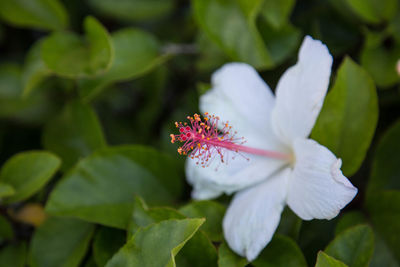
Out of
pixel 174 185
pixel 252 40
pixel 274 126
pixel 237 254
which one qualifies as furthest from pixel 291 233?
pixel 252 40

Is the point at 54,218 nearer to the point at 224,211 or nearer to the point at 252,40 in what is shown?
the point at 224,211

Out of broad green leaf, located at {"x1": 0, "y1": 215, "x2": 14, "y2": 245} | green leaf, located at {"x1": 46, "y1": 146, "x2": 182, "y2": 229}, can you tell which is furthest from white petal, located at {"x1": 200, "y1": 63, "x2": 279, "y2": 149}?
broad green leaf, located at {"x1": 0, "y1": 215, "x2": 14, "y2": 245}

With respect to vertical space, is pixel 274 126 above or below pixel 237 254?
above

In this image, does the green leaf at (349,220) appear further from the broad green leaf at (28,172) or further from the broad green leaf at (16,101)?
the broad green leaf at (16,101)

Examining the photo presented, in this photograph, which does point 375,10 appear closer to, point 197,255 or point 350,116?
point 350,116

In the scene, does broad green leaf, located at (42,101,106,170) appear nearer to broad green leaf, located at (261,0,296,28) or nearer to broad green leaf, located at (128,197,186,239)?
broad green leaf, located at (128,197,186,239)

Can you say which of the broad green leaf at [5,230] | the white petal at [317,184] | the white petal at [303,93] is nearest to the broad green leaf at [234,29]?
the white petal at [303,93]
